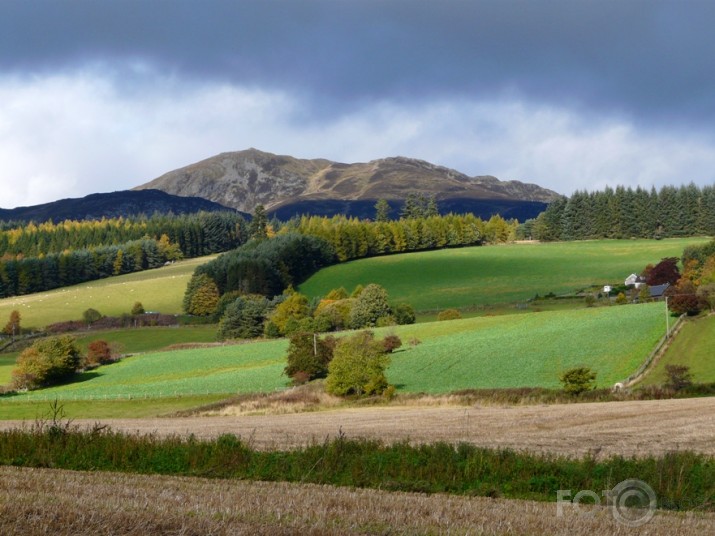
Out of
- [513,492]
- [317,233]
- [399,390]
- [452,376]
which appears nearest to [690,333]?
[452,376]

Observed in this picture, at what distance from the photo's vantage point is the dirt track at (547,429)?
24234 millimetres

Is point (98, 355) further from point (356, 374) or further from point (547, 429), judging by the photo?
point (547, 429)

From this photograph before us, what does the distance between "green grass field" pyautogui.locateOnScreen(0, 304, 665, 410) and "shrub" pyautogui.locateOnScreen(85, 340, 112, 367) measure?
2.31m

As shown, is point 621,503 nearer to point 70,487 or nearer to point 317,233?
point 70,487

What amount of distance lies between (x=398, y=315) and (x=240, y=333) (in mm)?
22116

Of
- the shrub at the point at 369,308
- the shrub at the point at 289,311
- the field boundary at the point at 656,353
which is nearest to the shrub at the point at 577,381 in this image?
the field boundary at the point at 656,353

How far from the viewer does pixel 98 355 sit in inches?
3900

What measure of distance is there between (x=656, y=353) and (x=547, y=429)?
38860mm

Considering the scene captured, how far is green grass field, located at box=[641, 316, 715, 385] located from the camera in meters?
58.2

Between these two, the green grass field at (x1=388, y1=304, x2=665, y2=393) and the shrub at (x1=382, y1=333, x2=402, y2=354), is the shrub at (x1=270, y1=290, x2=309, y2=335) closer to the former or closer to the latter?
the green grass field at (x1=388, y1=304, x2=665, y2=393)

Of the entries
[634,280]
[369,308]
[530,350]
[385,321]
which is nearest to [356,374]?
[530,350]

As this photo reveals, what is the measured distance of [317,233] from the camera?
17725 centimetres

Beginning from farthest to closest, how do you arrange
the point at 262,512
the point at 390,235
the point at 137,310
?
the point at 390,235 → the point at 137,310 → the point at 262,512

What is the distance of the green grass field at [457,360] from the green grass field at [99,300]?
4535 centimetres
